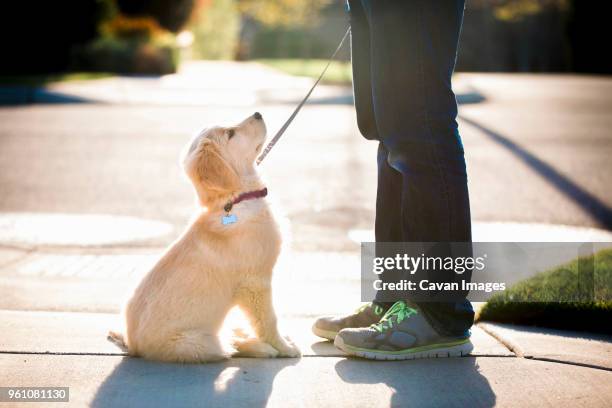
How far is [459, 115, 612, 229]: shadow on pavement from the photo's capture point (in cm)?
705

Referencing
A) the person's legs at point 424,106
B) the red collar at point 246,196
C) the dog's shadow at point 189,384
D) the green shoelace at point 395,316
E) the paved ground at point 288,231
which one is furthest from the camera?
the red collar at point 246,196

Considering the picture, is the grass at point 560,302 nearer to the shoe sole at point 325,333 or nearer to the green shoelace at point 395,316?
the green shoelace at point 395,316

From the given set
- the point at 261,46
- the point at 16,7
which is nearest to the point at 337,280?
the point at 16,7

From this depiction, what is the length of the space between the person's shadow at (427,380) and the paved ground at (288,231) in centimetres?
1

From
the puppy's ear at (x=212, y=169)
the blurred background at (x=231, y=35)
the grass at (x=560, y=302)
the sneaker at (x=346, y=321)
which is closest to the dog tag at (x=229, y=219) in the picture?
the puppy's ear at (x=212, y=169)

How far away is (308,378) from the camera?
3.25 m

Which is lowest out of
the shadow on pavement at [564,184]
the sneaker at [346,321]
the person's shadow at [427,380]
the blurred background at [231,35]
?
the person's shadow at [427,380]

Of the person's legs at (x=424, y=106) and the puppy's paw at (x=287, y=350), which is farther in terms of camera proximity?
the puppy's paw at (x=287, y=350)

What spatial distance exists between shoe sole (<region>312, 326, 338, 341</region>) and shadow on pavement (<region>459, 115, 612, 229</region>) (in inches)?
144

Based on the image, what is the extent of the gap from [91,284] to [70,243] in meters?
1.11

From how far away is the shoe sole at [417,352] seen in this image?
3.48 meters

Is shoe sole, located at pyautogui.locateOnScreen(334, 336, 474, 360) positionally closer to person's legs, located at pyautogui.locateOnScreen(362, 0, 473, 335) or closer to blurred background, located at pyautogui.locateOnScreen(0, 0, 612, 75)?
person's legs, located at pyautogui.locateOnScreen(362, 0, 473, 335)

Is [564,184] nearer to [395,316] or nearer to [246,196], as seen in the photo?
[395,316]

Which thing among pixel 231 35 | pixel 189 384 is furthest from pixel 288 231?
pixel 231 35
